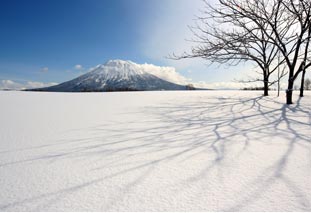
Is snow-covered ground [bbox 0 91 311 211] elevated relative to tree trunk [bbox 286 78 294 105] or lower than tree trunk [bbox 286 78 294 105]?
lower

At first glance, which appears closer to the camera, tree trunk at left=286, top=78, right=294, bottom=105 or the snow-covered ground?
the snow-covered ground

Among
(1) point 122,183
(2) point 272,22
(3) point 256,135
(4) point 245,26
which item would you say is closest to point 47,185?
(1) point 122,183

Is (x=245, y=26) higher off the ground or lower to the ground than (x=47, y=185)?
higher

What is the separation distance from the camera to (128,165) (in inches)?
63.9

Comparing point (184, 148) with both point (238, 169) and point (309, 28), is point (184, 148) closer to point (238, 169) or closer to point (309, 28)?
point (238, 169)

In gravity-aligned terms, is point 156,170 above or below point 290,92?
below

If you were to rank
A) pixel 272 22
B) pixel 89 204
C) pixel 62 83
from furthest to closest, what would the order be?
1. pixel 62 83
2. pixel 272 22
3. pixel 89 204

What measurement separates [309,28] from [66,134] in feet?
24.2

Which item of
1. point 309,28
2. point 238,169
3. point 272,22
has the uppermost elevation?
point 272,22

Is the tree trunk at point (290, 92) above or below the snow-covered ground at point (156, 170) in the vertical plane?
above

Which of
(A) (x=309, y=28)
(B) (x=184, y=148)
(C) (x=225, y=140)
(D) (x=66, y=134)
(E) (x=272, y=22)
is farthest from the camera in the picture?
(E) (x=272, y=22)

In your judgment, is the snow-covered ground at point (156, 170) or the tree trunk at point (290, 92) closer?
the snow-covered ground at point (156, 170)

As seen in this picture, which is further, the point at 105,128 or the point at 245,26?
the point at 245,26

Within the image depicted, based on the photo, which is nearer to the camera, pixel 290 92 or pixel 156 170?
pixel 156 170
